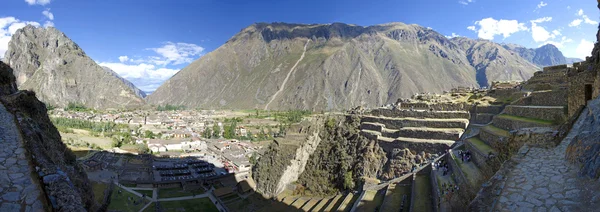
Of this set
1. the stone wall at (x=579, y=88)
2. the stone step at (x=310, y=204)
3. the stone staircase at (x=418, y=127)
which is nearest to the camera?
the stone wall at (x=579, y=88)

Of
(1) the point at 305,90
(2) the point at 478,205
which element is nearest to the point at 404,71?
(1) the point at 305,90

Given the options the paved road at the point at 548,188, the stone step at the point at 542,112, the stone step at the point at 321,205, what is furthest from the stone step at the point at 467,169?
the stone step at the point at 321,205

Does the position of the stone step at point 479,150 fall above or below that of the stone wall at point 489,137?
below

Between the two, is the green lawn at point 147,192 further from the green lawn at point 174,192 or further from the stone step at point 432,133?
the stone step at point 432,133

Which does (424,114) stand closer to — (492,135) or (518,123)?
(492,135)

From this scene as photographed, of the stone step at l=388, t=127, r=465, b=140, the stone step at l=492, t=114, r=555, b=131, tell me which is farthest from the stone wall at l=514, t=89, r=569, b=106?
the stone step at l=388, t=127, r=465, b=140

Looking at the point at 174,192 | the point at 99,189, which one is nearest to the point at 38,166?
the point at 99,189
